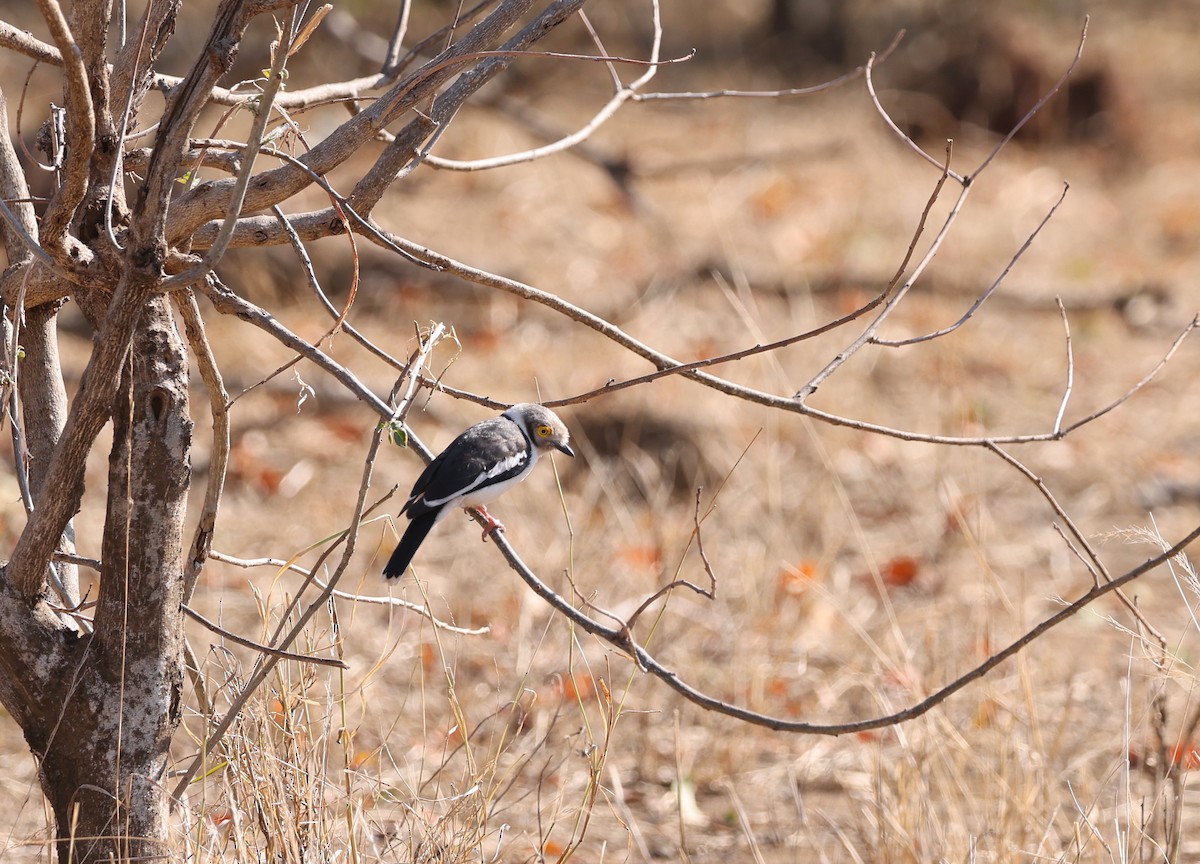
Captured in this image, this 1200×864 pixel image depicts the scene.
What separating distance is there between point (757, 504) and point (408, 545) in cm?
300

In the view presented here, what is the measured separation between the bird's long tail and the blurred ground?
224mm

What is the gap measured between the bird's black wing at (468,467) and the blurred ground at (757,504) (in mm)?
394

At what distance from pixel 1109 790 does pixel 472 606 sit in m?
2.34

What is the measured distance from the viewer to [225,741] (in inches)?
90.2

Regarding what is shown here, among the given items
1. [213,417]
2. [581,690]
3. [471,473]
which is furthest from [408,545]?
[581,690]

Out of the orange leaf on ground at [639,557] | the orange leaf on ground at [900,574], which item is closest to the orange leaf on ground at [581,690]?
the orange leaf on ground at [639,557]

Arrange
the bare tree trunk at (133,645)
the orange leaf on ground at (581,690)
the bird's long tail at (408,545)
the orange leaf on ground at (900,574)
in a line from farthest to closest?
1. the orange leaf on ground at (900,574)
2. the orange leaf on ground at (581,690)
3. the bird's long tail at (408,545)
4. the bare tree trunk at (133,645)

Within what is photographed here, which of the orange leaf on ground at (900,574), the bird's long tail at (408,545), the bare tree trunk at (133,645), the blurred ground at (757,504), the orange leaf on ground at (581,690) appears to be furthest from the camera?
the orange leaf on ground at (900,574)

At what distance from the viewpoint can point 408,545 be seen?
271 cm

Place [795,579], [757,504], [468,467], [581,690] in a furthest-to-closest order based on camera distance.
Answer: [757,504], [795,579], [581,690], [468,467]

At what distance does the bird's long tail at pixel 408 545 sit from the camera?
2627 mm

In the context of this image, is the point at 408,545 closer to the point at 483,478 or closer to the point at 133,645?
the point at 483,478

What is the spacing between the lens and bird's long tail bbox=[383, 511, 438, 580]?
8.62ft

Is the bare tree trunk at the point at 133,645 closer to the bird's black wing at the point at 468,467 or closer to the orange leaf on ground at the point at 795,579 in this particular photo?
the bird's black wing at the point at 468,467
